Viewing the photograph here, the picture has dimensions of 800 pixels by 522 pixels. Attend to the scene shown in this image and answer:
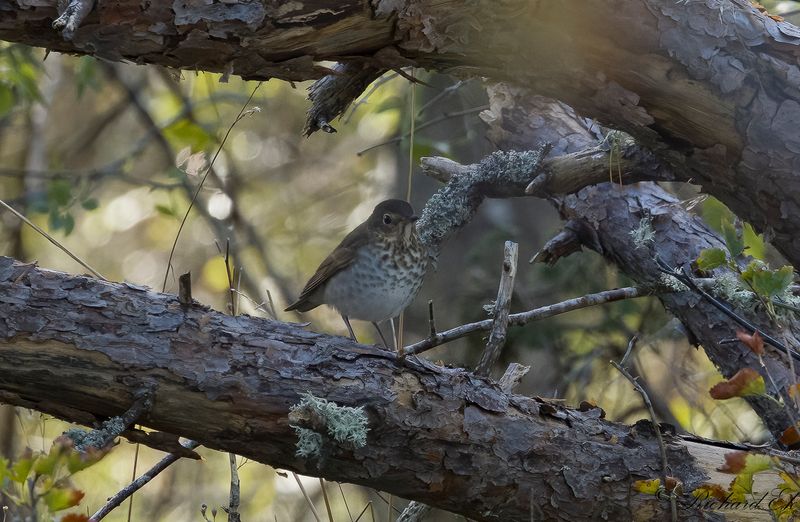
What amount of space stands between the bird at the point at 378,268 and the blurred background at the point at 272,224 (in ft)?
1.09

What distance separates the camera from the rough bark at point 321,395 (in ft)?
7.41

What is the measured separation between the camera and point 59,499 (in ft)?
4.92

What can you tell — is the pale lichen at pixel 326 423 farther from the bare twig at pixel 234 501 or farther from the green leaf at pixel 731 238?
the green leaf at pixel 731 238

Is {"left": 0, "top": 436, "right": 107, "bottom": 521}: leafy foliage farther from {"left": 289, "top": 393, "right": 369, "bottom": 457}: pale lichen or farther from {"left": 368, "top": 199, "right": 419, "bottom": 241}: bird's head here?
{"left": 368, "top": 199, "right": 419, "bottom": 241}: bird's head

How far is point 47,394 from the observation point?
227cm

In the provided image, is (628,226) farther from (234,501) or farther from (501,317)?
(234,501)

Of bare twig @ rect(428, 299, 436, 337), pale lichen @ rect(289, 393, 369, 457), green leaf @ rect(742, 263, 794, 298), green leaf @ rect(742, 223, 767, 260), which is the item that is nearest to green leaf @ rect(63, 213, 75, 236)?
bare twig @ rect(428, 299, 436, 337)

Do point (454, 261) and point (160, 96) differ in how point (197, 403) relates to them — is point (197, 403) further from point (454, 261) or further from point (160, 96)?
point (160, 96)

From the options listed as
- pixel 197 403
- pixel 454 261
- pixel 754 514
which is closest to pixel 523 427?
pixel 754 514

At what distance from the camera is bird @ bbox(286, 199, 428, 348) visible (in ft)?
12.7

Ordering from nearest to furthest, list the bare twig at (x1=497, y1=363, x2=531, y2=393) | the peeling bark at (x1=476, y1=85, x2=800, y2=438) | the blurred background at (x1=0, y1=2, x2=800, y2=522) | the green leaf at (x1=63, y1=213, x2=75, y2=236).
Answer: the bare twig at (x1=497, y1=363, x2=531, y2=393) < the peeling bark at (x1=476, y1=85, x2=800, y2=438) < the green leaf at (x1=63, y1=213, x2=75, y2=236) < the blurred background at (x1=0, y1=2, x2=800, y2=522)

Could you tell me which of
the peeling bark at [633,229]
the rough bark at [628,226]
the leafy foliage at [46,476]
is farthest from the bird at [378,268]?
the leafy foliage at [46,476]

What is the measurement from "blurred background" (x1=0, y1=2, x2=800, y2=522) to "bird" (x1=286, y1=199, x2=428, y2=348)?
1.09 ft

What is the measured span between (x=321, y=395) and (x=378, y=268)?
61.0 inches
